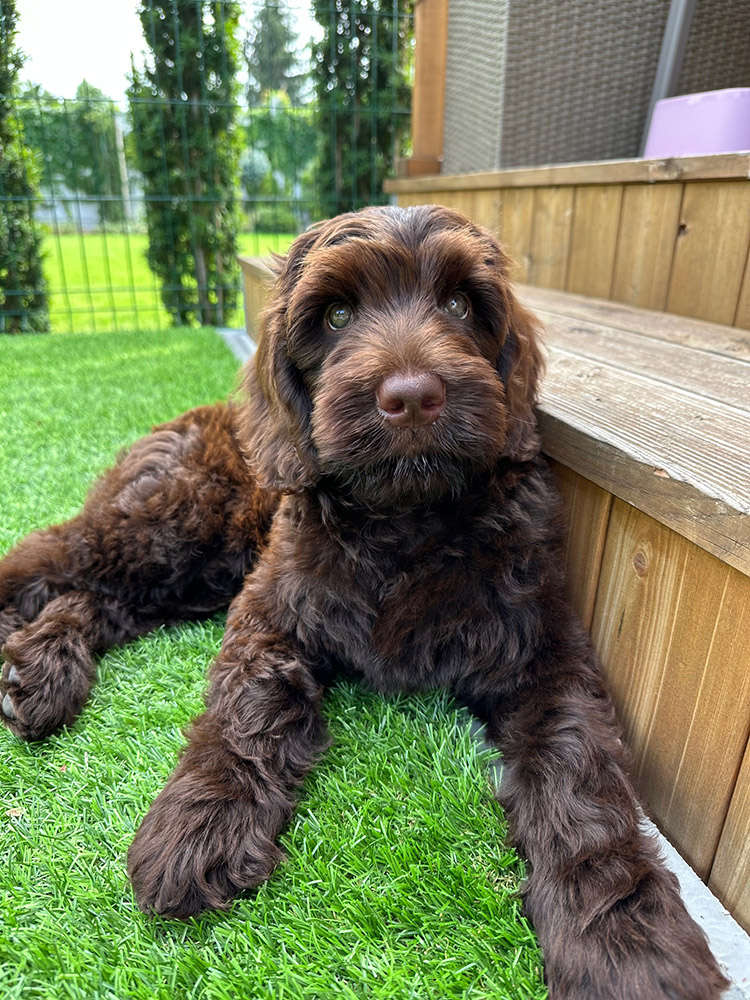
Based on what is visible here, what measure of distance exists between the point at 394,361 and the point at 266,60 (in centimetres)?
725

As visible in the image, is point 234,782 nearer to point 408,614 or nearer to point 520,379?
point 408,614

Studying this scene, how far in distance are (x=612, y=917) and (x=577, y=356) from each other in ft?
5.22

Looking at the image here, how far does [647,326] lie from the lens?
2562mm

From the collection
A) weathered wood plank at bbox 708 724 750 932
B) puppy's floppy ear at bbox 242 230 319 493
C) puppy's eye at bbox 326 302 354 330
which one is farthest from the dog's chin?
weathered wood plank at bbox 708 724 750 932

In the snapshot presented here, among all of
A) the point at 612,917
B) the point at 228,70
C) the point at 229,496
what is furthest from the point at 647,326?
the point at 228,70

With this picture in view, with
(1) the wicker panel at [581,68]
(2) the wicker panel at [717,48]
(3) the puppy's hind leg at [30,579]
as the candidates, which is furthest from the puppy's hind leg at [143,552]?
(2) the wicker panel at [717,48]

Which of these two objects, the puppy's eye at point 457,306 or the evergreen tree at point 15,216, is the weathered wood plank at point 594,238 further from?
the evergreen tree at point 15,216

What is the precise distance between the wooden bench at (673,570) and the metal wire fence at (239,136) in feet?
20.0

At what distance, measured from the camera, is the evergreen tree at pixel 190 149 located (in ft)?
22.1

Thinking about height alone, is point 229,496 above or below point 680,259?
below

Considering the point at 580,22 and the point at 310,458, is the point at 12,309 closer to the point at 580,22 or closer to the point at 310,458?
the point at 580,22

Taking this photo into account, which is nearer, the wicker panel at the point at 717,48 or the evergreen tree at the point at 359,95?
the wicker panel at the point at 717,48

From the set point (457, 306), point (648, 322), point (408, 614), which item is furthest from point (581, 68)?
point (408, 614)

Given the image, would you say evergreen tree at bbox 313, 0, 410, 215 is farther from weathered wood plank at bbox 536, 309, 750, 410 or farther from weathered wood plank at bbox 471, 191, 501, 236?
weathered wood plank at bbox 536, 309, 750, 410
